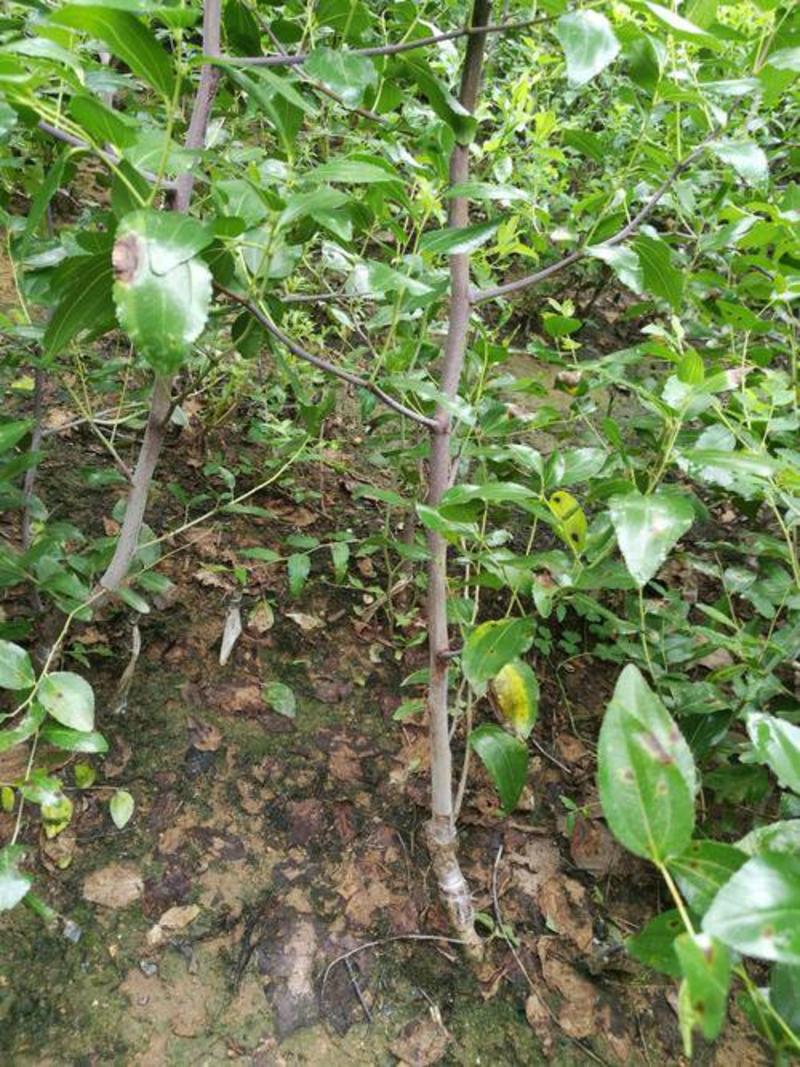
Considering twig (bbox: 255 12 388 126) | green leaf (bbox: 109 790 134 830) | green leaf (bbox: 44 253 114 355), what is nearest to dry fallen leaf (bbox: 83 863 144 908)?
green leaf (bbox: 109 790 134 830)

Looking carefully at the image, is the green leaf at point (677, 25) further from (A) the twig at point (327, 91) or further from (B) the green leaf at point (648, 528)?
(B) the green leaf at point (648, 528)

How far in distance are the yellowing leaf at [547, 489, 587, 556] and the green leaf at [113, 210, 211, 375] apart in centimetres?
52

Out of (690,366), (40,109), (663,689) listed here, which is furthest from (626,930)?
(40,109)

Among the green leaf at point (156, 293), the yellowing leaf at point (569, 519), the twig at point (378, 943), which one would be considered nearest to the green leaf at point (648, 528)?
the yellowing leaf at point (569, 519)

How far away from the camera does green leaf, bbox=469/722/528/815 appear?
1132 millimetres

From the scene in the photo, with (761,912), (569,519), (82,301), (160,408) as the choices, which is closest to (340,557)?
(160,408)

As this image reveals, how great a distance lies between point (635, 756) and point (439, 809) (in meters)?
0.77

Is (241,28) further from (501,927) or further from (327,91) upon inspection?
(501,927)

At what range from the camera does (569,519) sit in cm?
99

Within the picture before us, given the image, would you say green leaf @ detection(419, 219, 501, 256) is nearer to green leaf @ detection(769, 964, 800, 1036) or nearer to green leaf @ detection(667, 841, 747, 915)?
green leaf @ detection(667, 841, 747, 915)

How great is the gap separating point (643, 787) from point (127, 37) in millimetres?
776

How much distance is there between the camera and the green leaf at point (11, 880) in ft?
2.81

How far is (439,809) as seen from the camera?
1271 mm

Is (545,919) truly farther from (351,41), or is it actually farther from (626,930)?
(351,41)
